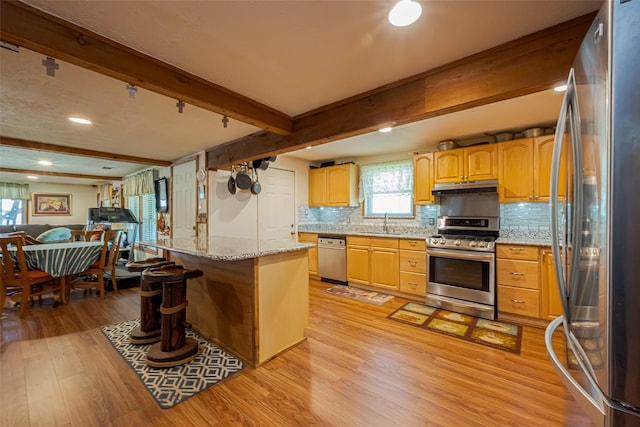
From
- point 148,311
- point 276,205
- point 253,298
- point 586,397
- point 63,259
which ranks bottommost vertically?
point 148,311

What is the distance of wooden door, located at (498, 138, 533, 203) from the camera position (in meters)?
3.10

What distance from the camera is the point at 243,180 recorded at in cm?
431

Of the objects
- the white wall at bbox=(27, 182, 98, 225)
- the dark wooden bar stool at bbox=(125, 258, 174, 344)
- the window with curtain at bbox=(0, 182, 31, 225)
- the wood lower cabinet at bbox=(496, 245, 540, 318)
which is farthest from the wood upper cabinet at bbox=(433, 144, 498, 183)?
the window with curtain at bbox=(0, 182, 31, 225)

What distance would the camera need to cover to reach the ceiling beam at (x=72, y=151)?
3.41 m

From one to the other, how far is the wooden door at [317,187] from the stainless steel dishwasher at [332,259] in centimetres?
82

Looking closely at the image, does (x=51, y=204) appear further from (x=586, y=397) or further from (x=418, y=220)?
(x=586, y=397)

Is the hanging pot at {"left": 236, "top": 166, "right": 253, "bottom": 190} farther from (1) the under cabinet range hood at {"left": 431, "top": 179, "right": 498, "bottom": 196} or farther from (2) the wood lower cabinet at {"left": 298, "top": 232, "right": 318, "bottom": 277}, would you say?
(1) the under cabinet range hood at {"left": 431, "top": 179, "right": 498, "bottom": 196}

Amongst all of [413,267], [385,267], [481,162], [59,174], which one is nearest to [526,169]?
[481,162]

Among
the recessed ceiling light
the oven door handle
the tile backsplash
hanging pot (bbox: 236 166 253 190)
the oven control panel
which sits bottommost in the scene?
the oven door handle

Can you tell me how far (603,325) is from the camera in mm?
644

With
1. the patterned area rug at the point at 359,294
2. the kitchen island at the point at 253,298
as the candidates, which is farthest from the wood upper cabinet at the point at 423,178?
the kitchen island at the point at 253,298

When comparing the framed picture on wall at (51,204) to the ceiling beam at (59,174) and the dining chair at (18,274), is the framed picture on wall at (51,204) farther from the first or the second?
the dining chair at (18,274)

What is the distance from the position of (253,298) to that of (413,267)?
92.3 inches

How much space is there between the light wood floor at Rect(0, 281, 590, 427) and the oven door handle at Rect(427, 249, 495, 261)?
2.74ft
